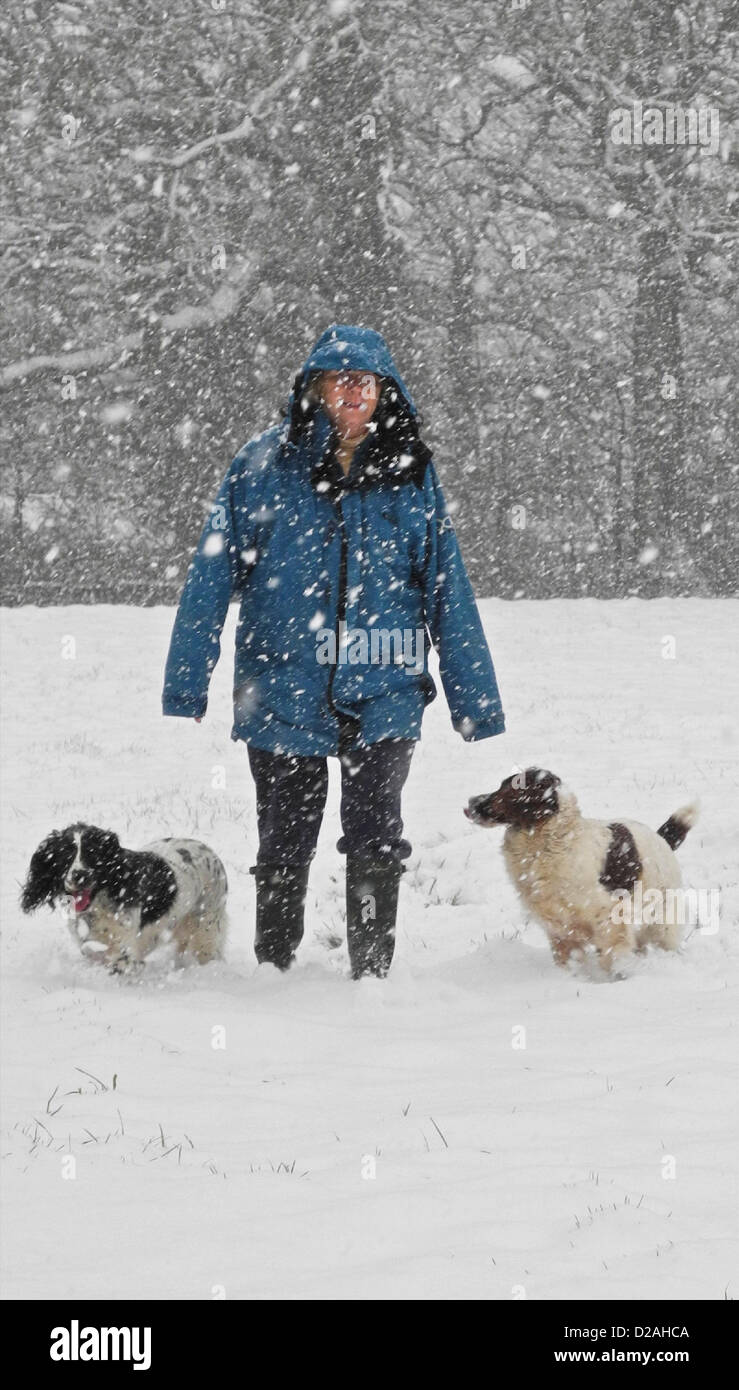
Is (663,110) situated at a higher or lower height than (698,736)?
higher

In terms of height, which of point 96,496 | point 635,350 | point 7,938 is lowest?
point 7,938

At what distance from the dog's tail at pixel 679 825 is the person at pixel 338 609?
47.8 inches

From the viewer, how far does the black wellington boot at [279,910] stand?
16.9 ft

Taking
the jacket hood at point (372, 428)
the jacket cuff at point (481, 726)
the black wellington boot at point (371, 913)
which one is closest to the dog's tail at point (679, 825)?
the jacket cuff at point (481, 726)

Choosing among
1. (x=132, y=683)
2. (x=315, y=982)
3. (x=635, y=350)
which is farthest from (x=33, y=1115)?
(x=635, y=350)

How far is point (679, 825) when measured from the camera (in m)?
5.89

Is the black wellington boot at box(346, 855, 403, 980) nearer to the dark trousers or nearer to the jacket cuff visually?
the dark trousers

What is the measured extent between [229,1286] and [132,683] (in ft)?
41.2

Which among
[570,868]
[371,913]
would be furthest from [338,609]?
[570,868]

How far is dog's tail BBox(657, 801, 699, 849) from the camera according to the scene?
584 centimetres

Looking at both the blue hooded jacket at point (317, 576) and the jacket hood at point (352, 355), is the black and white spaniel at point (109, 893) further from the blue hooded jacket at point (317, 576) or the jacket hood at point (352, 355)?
the jacket hood at point (352, 355)

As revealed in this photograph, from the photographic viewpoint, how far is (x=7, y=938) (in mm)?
6391

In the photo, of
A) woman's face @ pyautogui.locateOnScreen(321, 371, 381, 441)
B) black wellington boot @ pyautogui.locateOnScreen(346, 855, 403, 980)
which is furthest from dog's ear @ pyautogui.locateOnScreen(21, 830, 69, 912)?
woman's face @ pyautogui.locateOnScreen(321, 371, 381, 441)

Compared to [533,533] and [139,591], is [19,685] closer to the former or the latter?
[139,591]
